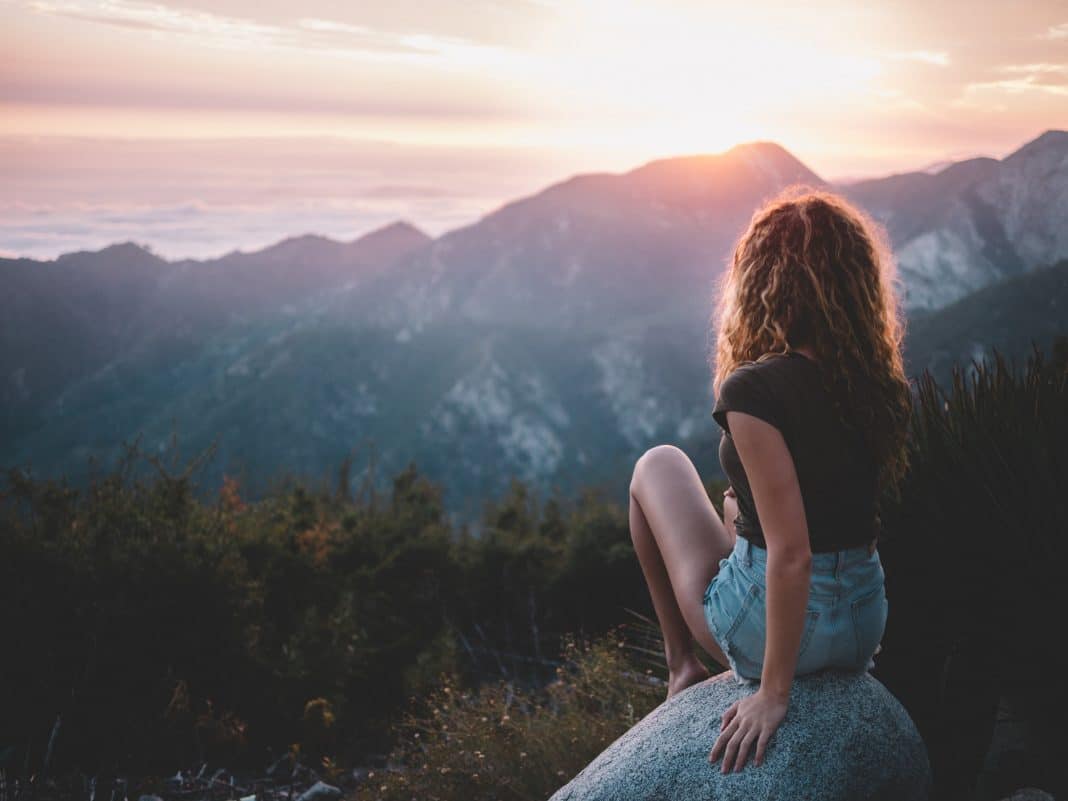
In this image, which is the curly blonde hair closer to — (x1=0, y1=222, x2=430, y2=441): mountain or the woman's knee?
the woman's knee

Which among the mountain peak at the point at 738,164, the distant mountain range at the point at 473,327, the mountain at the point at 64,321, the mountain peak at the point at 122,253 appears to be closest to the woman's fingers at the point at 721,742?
the mountain at the point at 64,321

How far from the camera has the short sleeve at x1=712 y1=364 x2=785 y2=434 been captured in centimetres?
182

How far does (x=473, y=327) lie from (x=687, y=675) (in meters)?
107

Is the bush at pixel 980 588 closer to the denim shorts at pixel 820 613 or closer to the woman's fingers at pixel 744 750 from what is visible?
the denim shorts at pixel 820 613

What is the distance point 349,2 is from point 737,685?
632 cm

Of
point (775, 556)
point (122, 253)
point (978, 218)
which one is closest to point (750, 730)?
point (775, 556)

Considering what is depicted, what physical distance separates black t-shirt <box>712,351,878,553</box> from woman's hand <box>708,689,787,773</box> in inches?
14.1

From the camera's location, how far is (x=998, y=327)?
38.7 ft

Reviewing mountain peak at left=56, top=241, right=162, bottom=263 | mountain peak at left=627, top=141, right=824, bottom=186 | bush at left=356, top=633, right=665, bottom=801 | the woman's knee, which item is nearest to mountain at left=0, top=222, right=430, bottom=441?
mountain peak at left=56, top=241, right=162, bottom=263

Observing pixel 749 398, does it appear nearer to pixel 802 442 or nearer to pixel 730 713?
pixel 802 442

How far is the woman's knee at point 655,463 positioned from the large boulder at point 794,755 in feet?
2.03

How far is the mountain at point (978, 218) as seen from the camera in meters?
8.23

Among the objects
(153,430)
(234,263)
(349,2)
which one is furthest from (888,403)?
(234,263)

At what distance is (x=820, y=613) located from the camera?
199 centimetres
